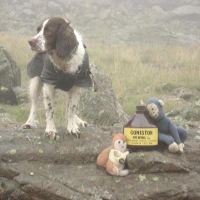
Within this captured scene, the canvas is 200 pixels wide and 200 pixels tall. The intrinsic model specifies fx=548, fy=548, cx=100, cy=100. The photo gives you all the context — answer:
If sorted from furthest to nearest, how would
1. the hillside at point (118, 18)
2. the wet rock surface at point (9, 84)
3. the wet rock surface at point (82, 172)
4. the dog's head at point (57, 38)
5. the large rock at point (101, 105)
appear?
1. the hillside at point (118, 18)
2. the wet rock surface at point (9, 84)
3. the large rock at point (101, 105)
4. the dog's head at point (57, 38)
5. the wet rock surface at point (82, 172)

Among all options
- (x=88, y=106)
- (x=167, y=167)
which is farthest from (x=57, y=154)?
(x=88, y=106)

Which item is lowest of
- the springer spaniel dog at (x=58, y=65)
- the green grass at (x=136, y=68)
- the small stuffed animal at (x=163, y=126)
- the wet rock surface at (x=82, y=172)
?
the green grass at (x=136, y=68)

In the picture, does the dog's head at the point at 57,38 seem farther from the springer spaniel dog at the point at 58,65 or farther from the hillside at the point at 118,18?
the hillside at the point at 118,18

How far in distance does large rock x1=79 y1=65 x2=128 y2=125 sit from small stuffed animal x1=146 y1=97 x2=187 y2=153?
309cm

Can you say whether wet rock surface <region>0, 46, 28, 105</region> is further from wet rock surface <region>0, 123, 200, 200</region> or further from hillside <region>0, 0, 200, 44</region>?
hillside <region>0, 0, 200, 44</region>

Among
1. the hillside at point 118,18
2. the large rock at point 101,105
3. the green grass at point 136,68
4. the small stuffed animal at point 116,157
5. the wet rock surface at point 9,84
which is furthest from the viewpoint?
the hillside at point 118,18

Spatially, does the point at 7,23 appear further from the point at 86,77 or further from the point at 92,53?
the point at 86,77

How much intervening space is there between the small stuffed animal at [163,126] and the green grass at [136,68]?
3.68m

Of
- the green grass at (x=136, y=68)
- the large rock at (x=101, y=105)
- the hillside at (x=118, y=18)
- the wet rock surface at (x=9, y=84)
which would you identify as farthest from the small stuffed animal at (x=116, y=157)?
the hillside at (x=118, y=18)

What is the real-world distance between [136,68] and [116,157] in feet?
33.4

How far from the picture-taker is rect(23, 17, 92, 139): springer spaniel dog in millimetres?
5461

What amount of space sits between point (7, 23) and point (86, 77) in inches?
895

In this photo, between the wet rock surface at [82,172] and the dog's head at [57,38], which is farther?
the dog's head at [57,38]

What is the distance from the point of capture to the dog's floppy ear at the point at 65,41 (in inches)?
214
